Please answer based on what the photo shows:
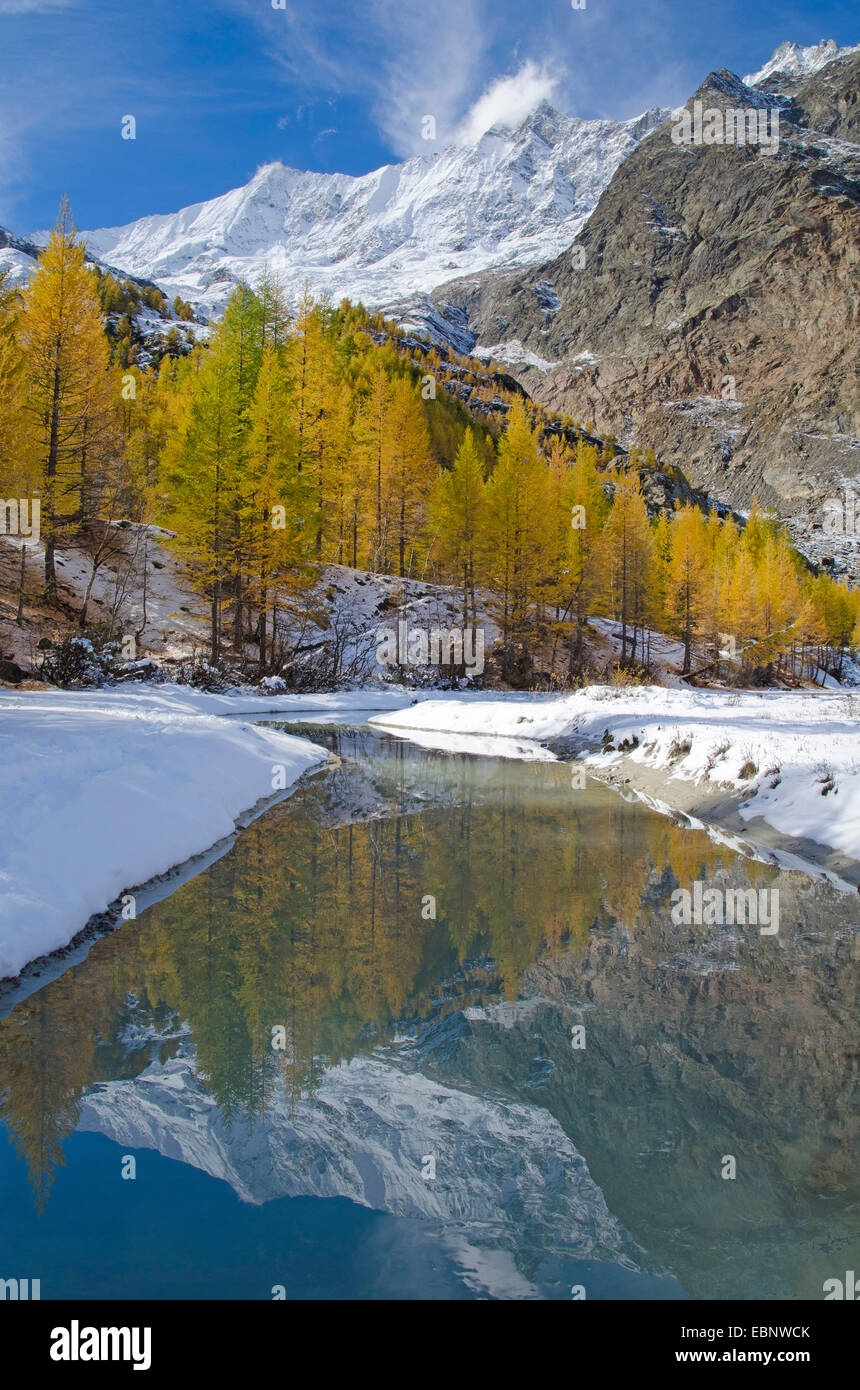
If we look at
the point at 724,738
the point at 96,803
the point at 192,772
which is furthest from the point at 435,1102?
the point at 724,738

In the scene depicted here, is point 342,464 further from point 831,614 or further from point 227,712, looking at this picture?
point 831,614

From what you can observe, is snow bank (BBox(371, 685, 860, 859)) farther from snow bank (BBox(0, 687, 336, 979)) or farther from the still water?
snow bank (BBox(0, 687, 336, 979))

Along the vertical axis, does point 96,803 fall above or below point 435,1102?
above

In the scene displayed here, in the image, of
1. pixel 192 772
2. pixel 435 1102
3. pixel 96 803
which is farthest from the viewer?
pixel 192 772

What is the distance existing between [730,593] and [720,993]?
51477mm

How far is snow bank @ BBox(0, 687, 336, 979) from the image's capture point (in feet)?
18.9

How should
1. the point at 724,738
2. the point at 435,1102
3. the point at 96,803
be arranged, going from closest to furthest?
the point at 435,1102 → the point at 96,803 → the point at 724,738

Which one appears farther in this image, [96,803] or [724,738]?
[724,738]

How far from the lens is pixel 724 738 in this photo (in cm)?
1327

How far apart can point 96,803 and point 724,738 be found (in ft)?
34.7

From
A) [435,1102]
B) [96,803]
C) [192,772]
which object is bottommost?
[435,1102]

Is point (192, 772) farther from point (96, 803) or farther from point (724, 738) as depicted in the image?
point (724, 738)

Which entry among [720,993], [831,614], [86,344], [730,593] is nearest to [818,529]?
[831,614]

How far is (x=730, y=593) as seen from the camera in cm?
5212
